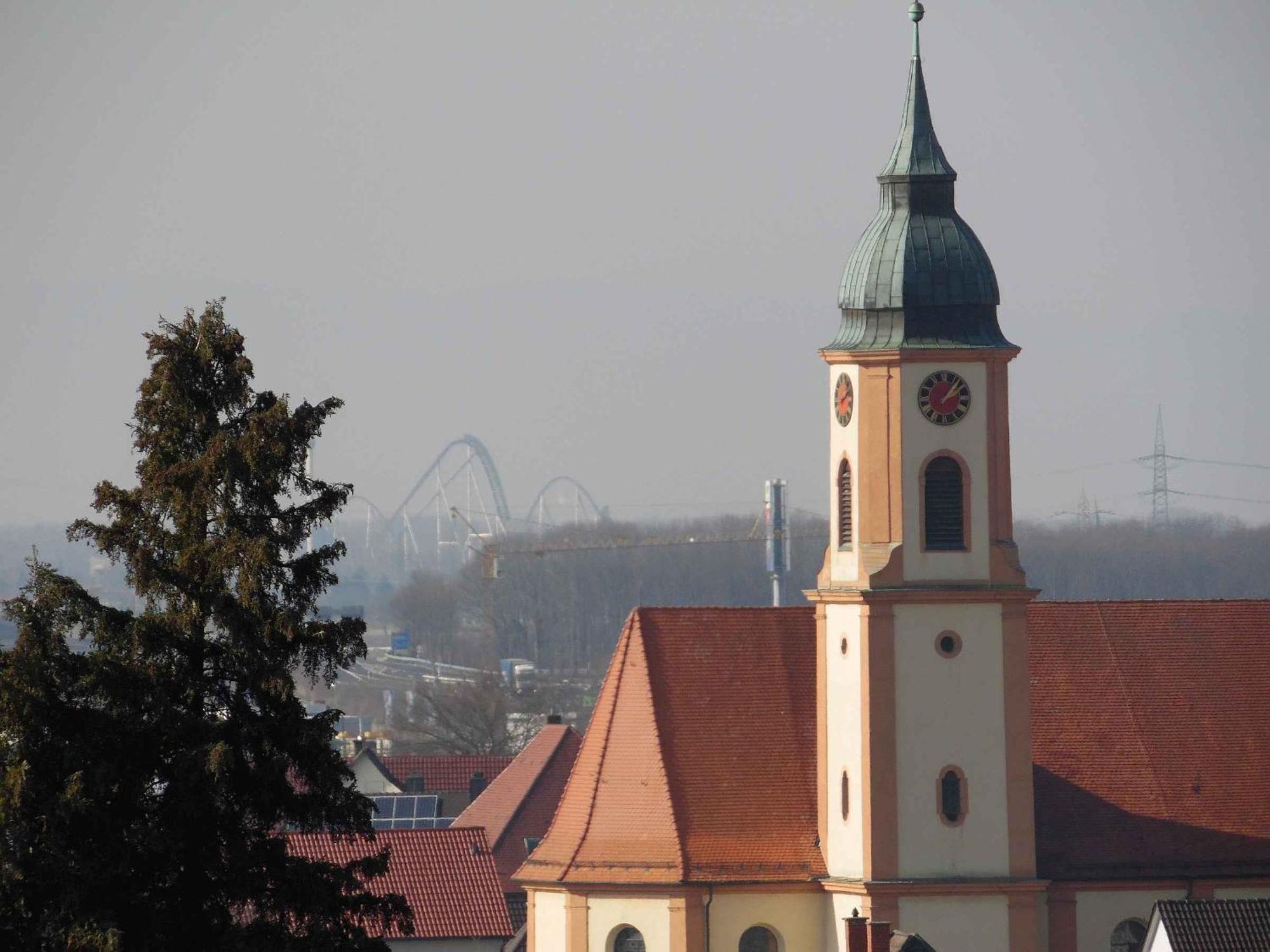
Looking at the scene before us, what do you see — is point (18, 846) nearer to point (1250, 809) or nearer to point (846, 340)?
point (846, 340)

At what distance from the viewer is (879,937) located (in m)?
46.1

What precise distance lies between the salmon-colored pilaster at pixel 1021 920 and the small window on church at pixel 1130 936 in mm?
1645

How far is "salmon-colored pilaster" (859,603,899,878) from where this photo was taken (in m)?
47.8

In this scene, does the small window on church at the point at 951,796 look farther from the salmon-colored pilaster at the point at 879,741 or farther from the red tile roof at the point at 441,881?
A: the red tile roof at the point at 441,881

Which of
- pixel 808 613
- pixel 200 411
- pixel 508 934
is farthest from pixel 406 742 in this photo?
pixel 200 411

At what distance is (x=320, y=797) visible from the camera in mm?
32312

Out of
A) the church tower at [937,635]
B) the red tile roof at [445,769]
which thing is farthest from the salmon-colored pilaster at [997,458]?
the red tile roof at [445,769]

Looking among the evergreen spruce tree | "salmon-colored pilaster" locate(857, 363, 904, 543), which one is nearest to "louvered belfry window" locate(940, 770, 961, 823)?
"salmon-colored pilaster" locate(857, 363, 904, 543)

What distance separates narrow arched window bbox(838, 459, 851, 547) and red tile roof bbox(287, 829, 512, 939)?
12.0m

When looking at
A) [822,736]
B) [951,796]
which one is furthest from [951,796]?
[822,736]

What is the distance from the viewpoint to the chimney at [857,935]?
1816 inches

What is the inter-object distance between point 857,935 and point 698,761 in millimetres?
4359

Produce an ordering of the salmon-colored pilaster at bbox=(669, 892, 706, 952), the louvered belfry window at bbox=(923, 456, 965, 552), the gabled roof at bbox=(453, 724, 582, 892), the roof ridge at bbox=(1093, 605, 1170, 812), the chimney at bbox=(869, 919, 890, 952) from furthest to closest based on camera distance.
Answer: the gabled roof at bbox=(453, 724, 582, 892) → the roof ridge at bbox=(1093, 605, 1170, 812) → the salmon-colored pilaster at bbox=(669, 892, 706, 952) → the louvered belfry window at bbox=(923, 456, 965, 552) → the chimney at bbox=(869, 919, 890, 952)

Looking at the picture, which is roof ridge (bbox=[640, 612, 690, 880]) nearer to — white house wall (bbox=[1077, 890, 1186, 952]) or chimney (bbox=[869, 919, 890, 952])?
chimney (bbox=[869, 919, 890, 952])
